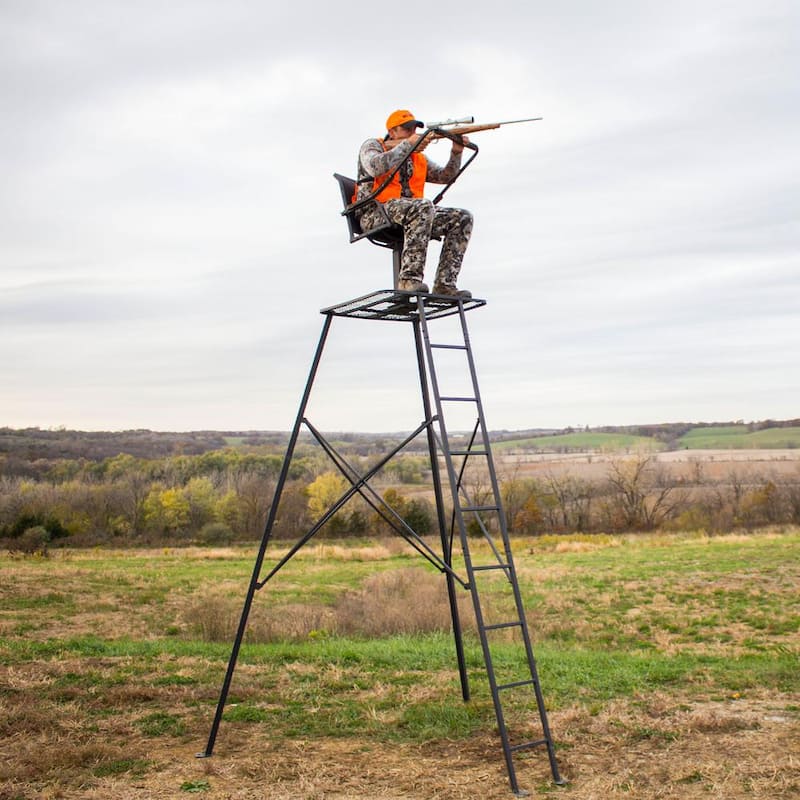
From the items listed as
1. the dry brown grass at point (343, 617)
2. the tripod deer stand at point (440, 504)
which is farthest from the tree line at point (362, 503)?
the tripod deer stand at point (440, 504)

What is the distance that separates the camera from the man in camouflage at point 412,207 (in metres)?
6.87

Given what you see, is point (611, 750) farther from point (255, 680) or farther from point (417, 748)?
point (255, 680)

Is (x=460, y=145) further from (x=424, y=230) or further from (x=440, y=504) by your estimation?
(x=440, y=504)

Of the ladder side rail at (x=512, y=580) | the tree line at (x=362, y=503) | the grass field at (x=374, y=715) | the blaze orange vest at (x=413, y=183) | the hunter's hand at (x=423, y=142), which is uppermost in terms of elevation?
the hunter's hand at (x=423, y=142)

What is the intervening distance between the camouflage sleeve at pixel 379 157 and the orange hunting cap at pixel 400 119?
0.27 m

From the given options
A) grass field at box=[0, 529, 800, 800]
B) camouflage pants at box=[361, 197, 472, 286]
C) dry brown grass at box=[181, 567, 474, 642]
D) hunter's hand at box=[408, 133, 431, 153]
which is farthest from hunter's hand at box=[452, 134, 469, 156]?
dry brown grass at box=[181, 567, 474, 642]

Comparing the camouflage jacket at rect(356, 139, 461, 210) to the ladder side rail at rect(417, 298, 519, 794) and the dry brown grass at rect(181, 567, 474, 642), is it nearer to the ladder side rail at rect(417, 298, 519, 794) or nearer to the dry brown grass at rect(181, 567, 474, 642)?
the ladder side rail at rect(417, 298, 519, 794)

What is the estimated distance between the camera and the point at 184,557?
146 feet

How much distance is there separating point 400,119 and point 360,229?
1.06m

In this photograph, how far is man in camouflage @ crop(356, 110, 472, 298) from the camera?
271 inches

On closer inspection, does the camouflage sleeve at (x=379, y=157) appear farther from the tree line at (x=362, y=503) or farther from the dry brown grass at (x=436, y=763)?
the tree line at (x=362, y=503)

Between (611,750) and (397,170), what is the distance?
5243mm

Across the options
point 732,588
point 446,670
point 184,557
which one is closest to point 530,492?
point 184,557

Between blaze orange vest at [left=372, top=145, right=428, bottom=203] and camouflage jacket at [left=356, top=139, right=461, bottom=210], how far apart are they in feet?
0.15
